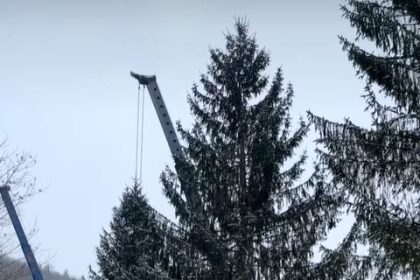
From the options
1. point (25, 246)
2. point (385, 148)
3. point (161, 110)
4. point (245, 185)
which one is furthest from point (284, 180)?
point (25, 246)

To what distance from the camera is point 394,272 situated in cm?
877

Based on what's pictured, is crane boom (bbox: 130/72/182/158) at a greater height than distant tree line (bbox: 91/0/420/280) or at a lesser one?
greater

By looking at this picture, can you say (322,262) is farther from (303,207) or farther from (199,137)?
(199,137)

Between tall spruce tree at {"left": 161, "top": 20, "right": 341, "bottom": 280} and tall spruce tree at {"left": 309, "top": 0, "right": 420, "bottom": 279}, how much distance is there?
3.74 ft

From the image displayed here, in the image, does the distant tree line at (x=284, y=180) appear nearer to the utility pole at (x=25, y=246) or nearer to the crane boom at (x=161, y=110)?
the crane boom at (x=161, y=110)

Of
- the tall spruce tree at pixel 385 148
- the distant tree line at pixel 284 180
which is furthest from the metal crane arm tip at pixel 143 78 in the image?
the tall spruce tree at pixel 385 148

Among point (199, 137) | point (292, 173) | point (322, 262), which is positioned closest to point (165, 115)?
point (199, 137)

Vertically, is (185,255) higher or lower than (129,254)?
lower

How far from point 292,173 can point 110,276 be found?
37.8ft

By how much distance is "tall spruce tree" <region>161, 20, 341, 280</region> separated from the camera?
10.9 metres

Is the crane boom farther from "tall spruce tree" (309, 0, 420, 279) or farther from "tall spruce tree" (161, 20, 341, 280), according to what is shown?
"tall spruce tree" (309, 0, 420, 279)

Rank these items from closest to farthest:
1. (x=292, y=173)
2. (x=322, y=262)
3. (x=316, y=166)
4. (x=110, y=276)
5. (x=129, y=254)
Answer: (x=322, y=262), (x=316, y=166), (x=292, y=173), (x=129, y=254), (x=110, y=276)

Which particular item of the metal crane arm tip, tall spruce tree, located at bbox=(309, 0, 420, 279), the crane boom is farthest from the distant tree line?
the metal crane arm tip

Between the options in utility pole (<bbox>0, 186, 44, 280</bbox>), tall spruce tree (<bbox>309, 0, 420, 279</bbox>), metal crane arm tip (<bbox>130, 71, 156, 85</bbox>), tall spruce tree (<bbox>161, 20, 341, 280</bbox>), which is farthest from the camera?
metal crane arm tip (<bbox>130, 71, 156, 85</bbox>)
